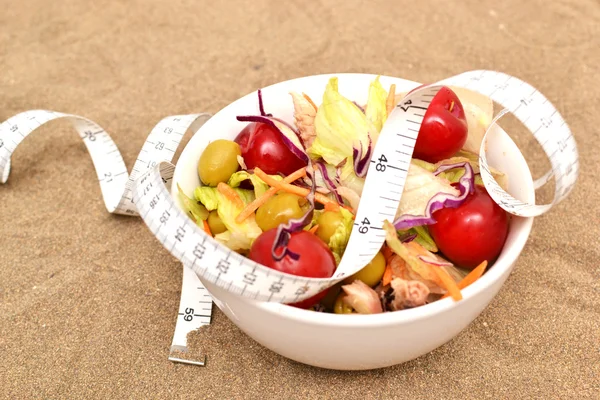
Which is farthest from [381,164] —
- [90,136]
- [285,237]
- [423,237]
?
[90,136]

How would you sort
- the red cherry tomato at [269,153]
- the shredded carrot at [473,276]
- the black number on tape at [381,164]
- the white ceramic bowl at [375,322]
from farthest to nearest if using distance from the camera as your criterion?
the red cherry tomato at [269,153], the black number on tape at [381,164], the shredded carrot at [473,276], the white ceramic bowl at [375,322]

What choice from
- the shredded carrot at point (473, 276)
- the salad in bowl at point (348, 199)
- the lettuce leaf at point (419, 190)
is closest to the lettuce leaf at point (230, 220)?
the salad in bowl at point (348, 199)

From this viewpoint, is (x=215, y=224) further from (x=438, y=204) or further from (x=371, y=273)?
(x=438, y=204)

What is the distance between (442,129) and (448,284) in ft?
1.25

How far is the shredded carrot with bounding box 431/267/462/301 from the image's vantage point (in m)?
1.12

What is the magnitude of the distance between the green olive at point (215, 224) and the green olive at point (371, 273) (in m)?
0.31

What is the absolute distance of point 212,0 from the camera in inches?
105

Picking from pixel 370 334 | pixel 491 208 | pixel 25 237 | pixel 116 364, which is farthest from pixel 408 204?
pixel 25 237

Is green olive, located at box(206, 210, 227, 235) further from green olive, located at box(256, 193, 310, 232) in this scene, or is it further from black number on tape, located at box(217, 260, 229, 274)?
black number on tape, located at box(217, 260, 229, 274)

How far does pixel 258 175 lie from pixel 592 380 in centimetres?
87

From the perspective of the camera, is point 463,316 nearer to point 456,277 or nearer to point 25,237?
point 456,277

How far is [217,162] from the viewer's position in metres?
1.41

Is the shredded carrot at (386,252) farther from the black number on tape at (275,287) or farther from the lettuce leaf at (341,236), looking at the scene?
the black number on tape at (275,287)

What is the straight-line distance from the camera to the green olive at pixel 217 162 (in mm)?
1408
